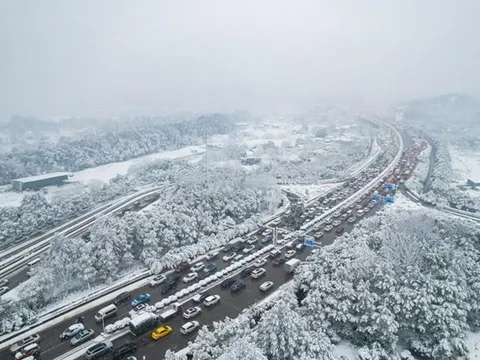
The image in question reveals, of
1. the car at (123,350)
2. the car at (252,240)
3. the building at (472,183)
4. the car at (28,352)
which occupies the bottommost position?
the building at (472,183)

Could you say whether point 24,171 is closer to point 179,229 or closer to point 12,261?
point 12,261

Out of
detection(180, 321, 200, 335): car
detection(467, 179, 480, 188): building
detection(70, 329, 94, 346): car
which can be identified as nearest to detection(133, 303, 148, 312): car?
detection(70, 329, 94, 346): car

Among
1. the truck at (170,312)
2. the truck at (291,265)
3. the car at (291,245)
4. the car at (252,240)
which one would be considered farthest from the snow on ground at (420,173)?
the truck at (170,312)

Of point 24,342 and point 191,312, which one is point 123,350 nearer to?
point 191,312

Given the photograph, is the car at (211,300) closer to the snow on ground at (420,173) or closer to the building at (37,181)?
the snow on ground at (420,173)

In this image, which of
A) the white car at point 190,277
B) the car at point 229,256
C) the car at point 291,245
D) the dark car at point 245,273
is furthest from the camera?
the car at point 291,245

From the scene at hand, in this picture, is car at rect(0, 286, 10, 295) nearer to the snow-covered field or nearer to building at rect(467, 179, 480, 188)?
the snow-covered field

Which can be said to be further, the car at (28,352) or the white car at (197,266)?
the white car at (197,266)
